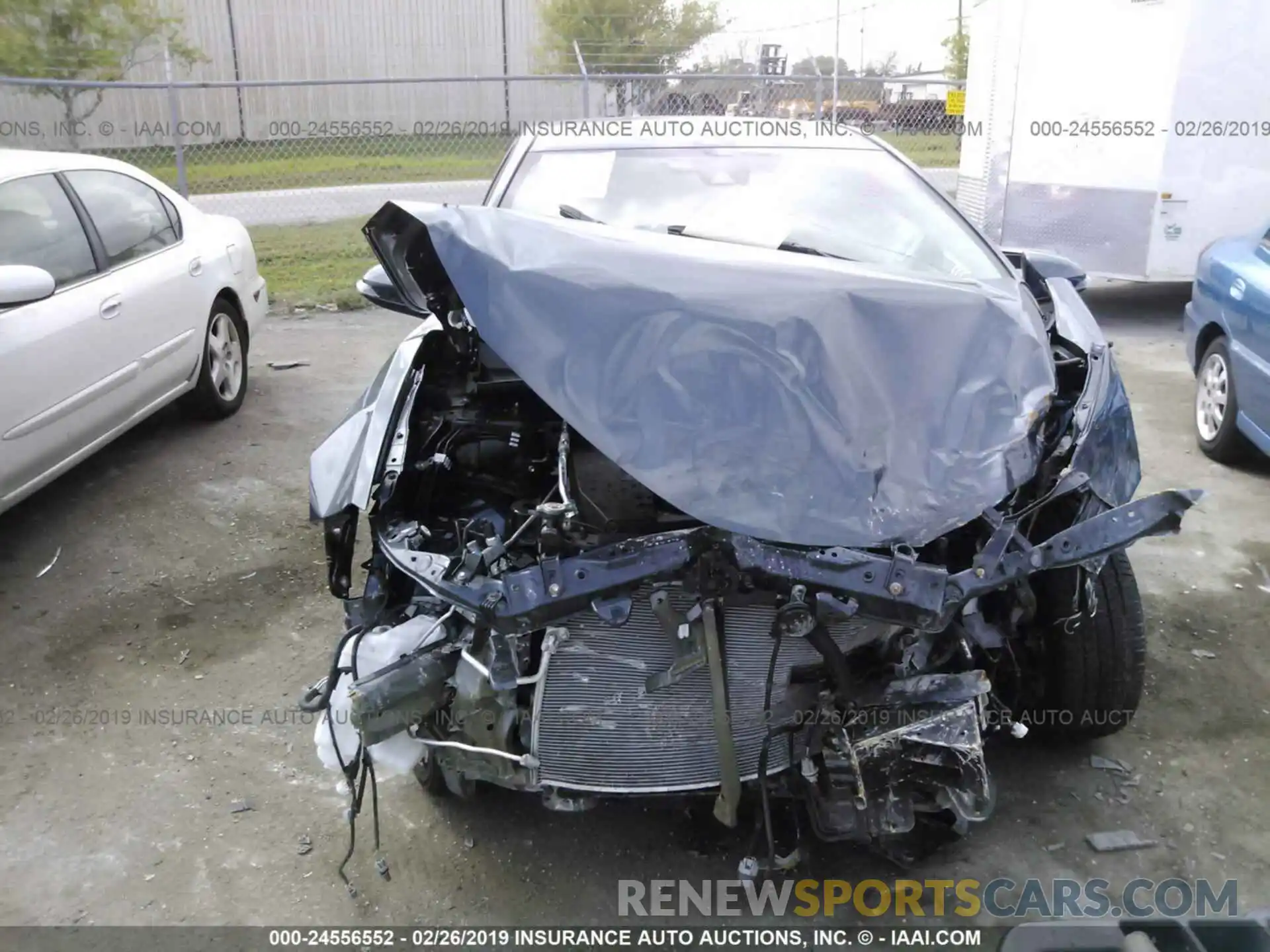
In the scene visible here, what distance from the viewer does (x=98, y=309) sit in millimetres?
4527

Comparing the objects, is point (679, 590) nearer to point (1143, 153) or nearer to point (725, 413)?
point (725, 413)

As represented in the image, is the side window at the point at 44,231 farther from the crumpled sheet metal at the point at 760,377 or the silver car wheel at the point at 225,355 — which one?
the crumpled sheet metal at the point at 760,377

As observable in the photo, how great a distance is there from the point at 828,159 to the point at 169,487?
138 inches

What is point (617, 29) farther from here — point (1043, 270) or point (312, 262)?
point (1043, 270)

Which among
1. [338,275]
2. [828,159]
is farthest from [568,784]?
[338,275]

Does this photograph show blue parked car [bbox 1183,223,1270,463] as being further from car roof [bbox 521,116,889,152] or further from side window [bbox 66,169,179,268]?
side window [bbox 66,169,179,268]

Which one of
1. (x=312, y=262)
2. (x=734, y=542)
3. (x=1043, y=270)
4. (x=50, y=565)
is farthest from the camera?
(x=312, y=262)

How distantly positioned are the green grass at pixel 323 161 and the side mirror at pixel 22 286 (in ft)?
29.0

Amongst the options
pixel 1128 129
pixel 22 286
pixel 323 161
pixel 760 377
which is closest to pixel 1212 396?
pixel 1128 129

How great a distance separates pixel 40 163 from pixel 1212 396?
5.88m

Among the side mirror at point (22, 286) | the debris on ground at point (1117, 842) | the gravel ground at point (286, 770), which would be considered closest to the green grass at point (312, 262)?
the gravel ground at point (286, 770)

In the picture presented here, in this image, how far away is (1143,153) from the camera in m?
7.97

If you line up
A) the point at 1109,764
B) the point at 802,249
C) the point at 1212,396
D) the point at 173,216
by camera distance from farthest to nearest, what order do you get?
the point at 173,216 → the point at 1212,396 → the point at 802,249 → the point at 1109,764

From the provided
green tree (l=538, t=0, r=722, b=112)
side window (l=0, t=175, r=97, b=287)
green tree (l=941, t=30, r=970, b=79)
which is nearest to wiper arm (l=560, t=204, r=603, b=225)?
side window (l=0, t=175, r=97, b=287)
